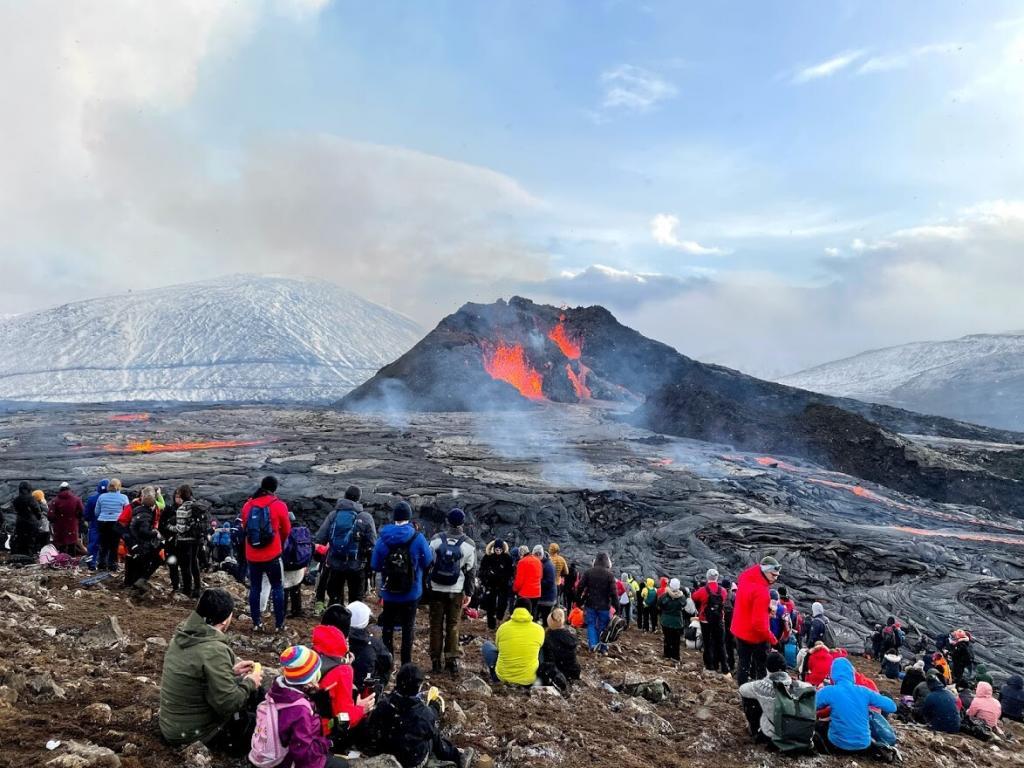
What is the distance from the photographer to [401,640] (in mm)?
8266

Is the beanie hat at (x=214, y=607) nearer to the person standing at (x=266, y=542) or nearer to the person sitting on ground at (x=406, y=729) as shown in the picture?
the person sitting on ground at (x=406, y=729)

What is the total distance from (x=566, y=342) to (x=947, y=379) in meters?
103

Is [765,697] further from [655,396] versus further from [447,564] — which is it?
[655,396]

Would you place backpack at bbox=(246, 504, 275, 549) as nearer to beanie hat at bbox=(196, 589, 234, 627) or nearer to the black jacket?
beanie hat at bbox=(196, 589, 234, 627)

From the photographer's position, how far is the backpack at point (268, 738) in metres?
4.06

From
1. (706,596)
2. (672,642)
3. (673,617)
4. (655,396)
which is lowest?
(672,642)

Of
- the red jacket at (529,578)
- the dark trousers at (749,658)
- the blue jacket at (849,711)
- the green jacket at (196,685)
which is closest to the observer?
the green jacket at (196,685)

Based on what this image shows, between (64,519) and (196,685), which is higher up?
(196,685)

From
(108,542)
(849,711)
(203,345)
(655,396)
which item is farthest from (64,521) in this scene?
(203,345)

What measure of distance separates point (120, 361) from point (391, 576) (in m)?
95.6

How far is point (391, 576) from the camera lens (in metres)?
6.94

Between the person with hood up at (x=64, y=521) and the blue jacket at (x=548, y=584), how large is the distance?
8766 mm

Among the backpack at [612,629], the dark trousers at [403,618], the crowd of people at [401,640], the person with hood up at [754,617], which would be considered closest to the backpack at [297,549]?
the crowd of people at [401,640]

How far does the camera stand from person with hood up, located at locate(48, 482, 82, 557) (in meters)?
11.8
